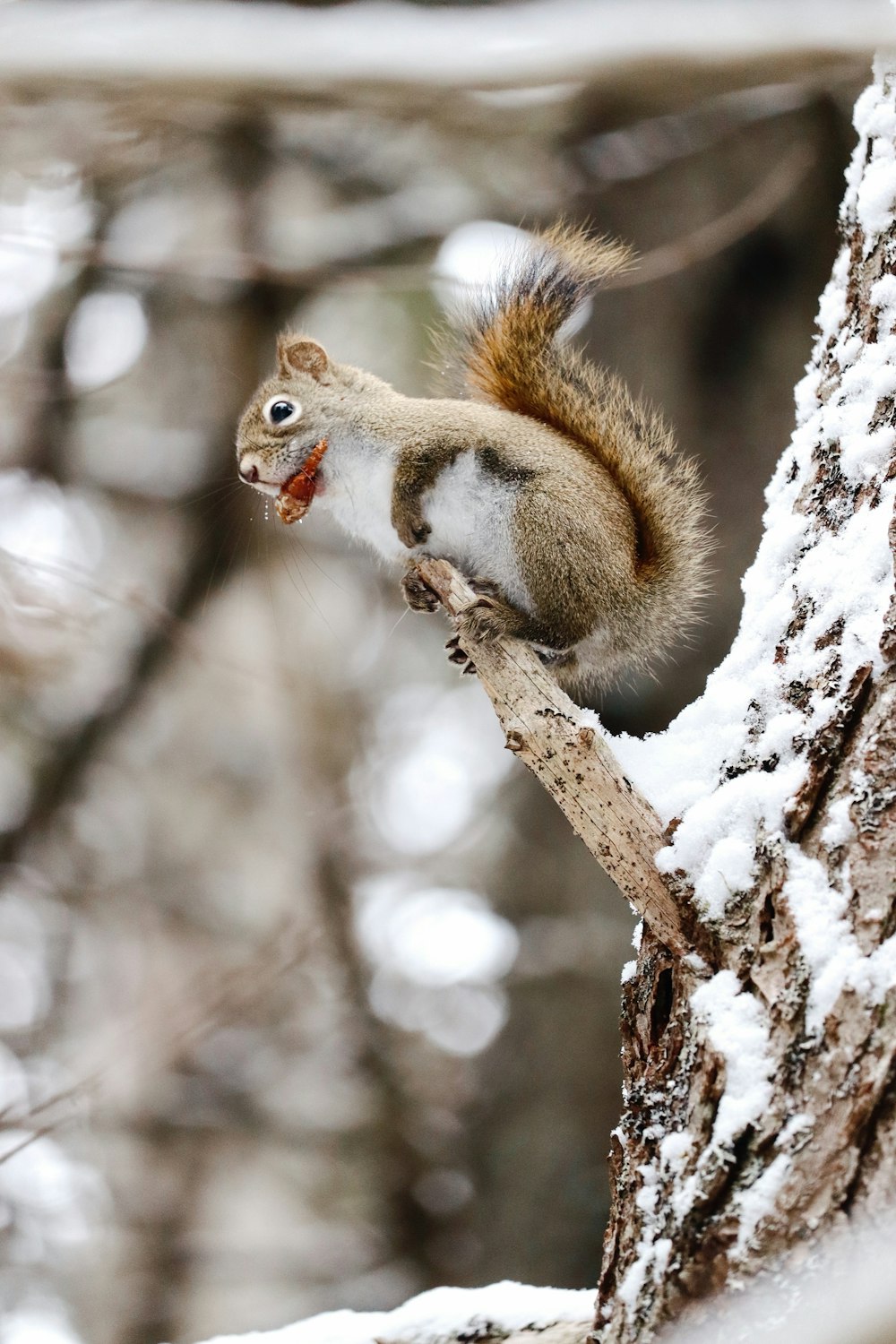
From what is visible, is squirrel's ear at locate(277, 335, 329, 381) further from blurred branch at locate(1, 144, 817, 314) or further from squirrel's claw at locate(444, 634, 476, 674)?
squirrel's claw at locate(444, 634, 476, 674)

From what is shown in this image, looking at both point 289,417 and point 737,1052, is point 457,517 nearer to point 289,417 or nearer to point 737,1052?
point 289,417

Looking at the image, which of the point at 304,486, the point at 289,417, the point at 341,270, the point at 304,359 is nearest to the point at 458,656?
the point at 304,486

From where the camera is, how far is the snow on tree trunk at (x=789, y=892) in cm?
89

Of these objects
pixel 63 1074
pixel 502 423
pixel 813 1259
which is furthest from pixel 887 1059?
pixel 63 1074

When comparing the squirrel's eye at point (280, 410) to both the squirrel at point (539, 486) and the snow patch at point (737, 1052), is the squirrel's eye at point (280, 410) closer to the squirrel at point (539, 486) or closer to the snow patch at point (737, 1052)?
the squirrel at point (539, 486)

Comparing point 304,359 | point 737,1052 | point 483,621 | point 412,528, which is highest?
point 304,359

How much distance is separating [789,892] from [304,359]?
3.83 ft

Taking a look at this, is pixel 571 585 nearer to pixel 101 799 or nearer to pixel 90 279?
pixel 90 279

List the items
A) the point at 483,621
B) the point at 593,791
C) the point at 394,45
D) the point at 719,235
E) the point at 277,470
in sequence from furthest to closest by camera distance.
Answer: the point at 719,235 → the point at 277,470 → the point at 483,621 → the point at 593,791 → the point at 394,45

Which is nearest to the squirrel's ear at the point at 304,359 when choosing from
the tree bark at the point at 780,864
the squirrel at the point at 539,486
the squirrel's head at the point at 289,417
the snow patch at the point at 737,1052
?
the squirrel's head at the point at 289,417

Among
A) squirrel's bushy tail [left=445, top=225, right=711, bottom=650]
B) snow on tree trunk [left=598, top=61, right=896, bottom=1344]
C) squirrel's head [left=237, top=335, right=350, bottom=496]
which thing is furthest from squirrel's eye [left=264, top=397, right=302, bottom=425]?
snow on tree trunk [left=598, top=61, right=896, bottom=1344]

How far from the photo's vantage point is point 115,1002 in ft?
12.0

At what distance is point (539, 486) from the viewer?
1506 millimetres

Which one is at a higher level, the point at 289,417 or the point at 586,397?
the point at 289,417
